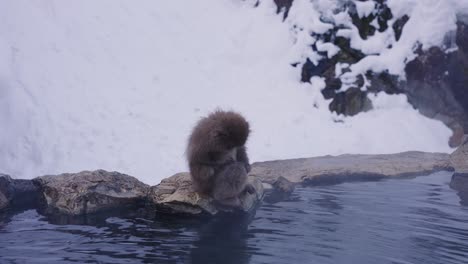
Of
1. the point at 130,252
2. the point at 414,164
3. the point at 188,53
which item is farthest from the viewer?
the point at 188,53

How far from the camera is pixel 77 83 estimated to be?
8.92m

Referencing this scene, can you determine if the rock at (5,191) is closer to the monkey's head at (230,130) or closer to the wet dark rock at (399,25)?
the monkey's head at (230,130)

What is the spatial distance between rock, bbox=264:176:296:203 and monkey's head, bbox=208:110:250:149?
142 cm

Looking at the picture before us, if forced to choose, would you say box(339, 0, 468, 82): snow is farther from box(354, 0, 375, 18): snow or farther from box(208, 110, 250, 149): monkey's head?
box(208, 110, 250, 149): monkey's head

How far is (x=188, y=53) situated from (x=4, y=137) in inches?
213

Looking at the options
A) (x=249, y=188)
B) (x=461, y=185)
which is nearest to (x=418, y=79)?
(x=461, y=185)

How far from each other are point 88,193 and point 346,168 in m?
3.74

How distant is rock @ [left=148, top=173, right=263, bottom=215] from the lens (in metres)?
4.98

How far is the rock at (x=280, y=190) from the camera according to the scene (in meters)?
5.90

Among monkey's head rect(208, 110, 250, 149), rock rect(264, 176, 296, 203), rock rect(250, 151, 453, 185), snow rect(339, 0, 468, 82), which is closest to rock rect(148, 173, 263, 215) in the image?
rock rect(264, 176, 296, 203)

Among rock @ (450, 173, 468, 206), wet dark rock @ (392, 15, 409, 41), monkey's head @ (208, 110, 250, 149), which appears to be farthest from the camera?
wet dark rock @ (392, 15, 409, 41)

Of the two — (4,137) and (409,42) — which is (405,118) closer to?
(409,42)

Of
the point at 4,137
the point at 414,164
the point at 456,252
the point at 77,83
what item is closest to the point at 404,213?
the point at 456,252

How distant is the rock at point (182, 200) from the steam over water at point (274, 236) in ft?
0.42
